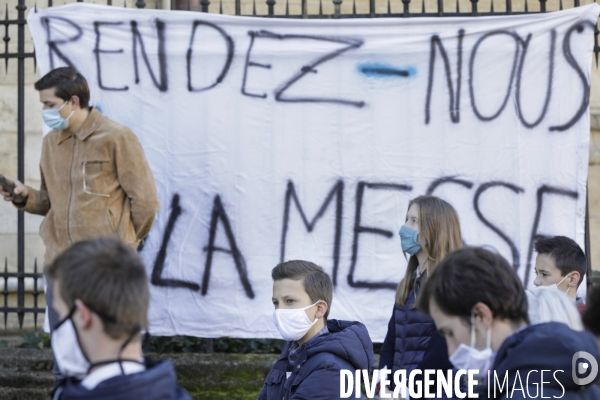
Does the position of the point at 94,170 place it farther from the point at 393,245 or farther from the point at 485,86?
the point at 485,86

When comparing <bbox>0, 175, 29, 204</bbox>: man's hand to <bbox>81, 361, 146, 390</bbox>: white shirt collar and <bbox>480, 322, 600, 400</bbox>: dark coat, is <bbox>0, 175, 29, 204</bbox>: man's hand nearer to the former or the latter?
<bbox>81, 361, 146, 390</bbox>: white shirt collar

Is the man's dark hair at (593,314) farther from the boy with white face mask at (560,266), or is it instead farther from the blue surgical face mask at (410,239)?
the boy with white face mask at (560,266)

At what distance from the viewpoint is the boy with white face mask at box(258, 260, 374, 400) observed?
127 inches

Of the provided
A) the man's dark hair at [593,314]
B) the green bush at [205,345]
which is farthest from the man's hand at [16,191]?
the man's dark hair at [593,314]

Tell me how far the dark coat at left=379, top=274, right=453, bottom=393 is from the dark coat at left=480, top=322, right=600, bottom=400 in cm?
114

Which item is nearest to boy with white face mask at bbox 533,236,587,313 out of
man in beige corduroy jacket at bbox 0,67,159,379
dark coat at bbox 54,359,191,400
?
man in beige corduroy jacket at bbox 0,67,159,379

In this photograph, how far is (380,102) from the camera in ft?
17.1

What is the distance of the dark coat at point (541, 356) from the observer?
6.67ft

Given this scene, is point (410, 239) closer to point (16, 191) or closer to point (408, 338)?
point (408, 338)

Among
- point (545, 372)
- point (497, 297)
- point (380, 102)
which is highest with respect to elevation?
point (380, 102)

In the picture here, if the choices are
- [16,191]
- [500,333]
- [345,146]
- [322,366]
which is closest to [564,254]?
[322,366]

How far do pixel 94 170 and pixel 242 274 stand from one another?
4.13 ft

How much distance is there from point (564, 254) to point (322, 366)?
1.35 m

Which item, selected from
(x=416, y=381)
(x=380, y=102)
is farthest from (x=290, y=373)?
(x=380, y=102)
